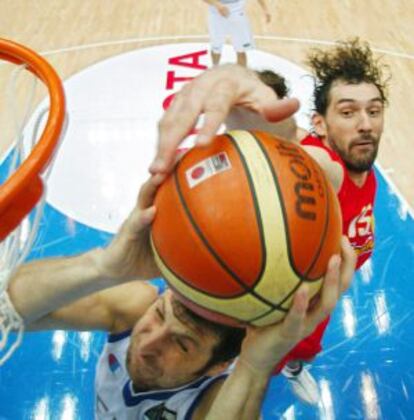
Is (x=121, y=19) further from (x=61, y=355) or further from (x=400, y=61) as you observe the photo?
(x=61, y=355)

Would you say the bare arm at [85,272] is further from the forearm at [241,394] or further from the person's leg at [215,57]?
the person's leg at [215,57]

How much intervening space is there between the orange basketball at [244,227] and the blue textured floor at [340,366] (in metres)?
1.59

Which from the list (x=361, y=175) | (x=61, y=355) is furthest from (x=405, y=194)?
(x=61, y=355)

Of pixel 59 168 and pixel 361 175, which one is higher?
pixel 59 168

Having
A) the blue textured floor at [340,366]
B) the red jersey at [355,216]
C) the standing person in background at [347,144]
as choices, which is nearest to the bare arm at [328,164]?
the standing person in background at [347,144]

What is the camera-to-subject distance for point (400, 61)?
5148 millimetres

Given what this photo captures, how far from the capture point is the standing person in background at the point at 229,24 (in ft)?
14.0

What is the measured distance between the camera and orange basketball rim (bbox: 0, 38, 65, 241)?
1.32m

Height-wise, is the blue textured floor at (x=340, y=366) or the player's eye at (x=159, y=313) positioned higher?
the player's eye at (x=159, y=313)

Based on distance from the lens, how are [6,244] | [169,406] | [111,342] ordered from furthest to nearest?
[111,342]
[169,406]
[6,244]

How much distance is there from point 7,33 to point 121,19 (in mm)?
1222

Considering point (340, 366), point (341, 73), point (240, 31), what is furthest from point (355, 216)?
point (240, 31)

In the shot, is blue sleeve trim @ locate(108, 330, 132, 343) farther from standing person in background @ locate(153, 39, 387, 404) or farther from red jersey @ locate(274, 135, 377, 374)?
red jersey @ locate(274, 135, 377, 374)

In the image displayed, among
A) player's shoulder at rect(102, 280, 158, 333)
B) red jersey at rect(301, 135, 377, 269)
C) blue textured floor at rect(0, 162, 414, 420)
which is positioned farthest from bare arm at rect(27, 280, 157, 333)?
blue textured floor at rect(0, 162, 414, 420)
